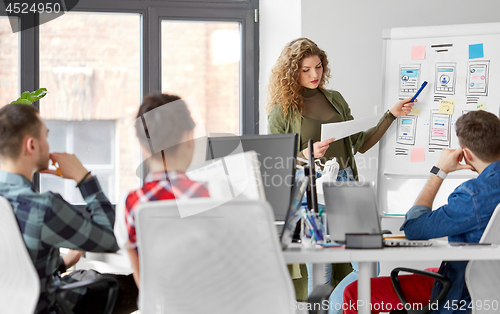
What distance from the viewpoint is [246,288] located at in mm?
1132

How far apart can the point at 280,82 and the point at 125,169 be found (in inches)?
59.5

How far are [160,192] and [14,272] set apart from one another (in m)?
0.53

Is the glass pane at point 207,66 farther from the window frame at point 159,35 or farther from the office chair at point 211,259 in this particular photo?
the office chair at point 211,259

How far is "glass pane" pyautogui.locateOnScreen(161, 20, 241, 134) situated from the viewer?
3635 mm

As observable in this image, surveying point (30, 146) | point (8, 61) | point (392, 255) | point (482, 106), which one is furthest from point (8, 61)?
point (482, 106)

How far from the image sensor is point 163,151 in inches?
53.9

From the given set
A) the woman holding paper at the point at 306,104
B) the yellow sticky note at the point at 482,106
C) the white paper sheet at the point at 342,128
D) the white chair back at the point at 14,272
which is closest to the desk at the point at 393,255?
the white chair back at the point at 14,272

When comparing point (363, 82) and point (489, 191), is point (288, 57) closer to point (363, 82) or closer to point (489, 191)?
point (363, 82)

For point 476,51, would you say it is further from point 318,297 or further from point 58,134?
point 58,134

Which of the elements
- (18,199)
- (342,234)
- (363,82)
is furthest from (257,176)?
(363,82)

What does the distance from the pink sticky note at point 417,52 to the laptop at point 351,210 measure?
1.74 m

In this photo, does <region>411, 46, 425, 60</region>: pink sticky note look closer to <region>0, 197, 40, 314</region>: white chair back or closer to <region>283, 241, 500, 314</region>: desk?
<region>283, 241, 500, 314</region>: desk

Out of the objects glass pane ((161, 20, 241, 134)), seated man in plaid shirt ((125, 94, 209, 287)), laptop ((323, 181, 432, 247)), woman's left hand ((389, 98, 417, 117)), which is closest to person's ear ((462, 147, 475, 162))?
laptop ((323, 181, 432, 247))

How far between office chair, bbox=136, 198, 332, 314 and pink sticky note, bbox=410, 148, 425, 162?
6.98 ft
